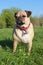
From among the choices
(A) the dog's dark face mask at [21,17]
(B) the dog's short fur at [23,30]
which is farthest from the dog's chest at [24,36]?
(A) the dog's dark face mask at [21,17]

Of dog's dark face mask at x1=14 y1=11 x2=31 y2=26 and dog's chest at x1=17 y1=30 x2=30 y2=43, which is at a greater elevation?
dog's dark face mask at x1=14 y1=11 x2=31 y2=26

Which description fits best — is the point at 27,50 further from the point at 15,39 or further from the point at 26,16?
the point at 26,16

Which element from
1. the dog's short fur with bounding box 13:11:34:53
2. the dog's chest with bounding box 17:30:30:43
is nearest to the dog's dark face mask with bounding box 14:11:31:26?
the dog's short fur with bounding box 13:11:34:53

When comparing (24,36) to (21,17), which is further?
(24,36)

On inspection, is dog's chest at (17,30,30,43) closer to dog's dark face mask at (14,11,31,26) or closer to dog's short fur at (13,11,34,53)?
dog's short fur at (13,11,34,53)

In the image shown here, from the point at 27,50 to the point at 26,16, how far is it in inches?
38.7

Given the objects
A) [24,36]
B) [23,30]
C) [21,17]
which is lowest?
[24,36]

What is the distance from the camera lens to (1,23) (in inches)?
1674

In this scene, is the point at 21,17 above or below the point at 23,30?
above

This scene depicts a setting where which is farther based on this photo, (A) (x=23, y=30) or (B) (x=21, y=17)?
(A) (x=23, y=30)

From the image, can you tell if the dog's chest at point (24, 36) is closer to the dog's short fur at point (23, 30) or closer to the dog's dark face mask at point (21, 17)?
the dog's short fur at point (23, 30)

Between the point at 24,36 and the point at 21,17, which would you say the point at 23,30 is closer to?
the point at 24,36

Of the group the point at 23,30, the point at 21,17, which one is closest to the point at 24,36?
the point at 23,30

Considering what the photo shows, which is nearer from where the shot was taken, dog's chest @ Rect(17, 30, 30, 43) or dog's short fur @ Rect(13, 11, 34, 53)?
dog's short fur @ Rect(13, 11, 34, 53)
